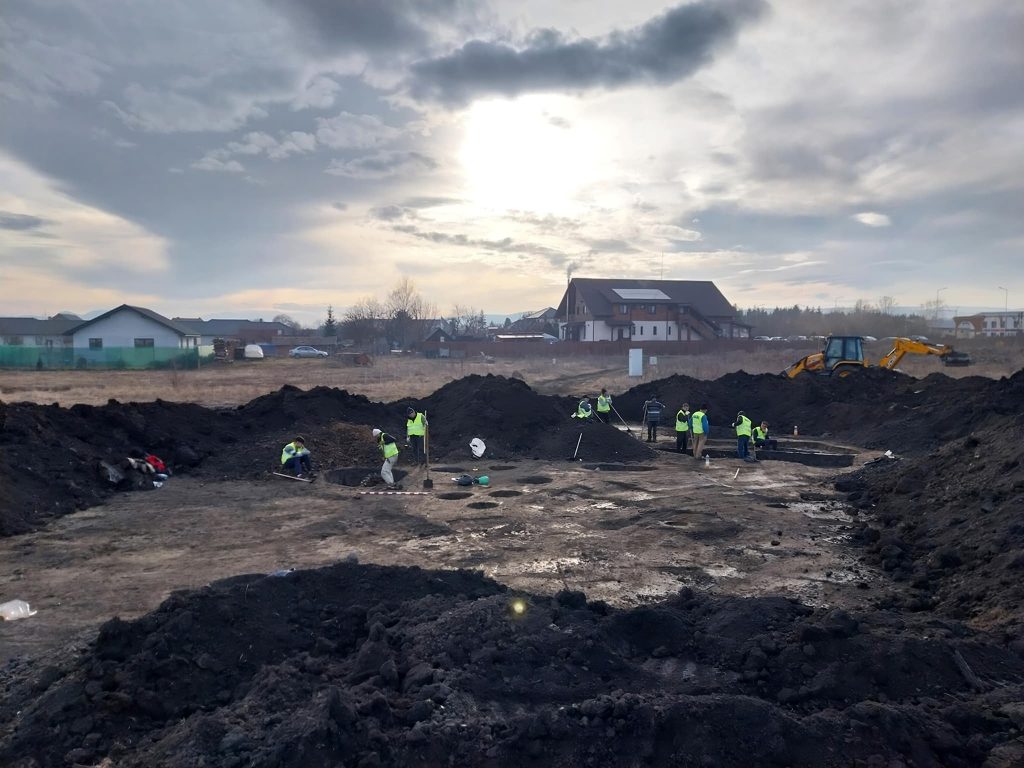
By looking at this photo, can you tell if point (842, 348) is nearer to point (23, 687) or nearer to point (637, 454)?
point (637, 454)

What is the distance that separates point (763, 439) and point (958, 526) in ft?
27.9

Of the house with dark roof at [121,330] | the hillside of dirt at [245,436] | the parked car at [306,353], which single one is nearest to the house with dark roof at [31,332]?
the house with dark roof at [121,330]

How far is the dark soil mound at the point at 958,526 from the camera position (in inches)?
294

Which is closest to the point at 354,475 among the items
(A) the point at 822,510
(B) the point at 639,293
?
(A) the point at 822,510

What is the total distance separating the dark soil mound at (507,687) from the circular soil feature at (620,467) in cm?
922

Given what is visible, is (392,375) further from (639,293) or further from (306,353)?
(639,293)

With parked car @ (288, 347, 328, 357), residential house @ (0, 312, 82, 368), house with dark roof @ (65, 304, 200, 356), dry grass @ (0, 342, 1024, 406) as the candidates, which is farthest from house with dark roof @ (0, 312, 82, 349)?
dry grass @ (0, 342, 1024, 406)

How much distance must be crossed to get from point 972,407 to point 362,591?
17.9 metres

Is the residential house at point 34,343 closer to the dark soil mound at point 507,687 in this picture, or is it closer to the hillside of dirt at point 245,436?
the hillside of dirt at point 245,436

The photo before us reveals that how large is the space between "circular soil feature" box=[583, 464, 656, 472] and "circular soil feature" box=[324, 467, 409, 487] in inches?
180

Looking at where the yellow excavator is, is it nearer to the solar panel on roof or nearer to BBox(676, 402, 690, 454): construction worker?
BBox(676, 402, 690, 454): construction worker

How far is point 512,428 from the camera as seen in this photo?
63.0ft

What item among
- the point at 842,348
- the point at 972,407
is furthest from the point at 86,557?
the point at 842,348

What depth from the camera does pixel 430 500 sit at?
13.3 meters
